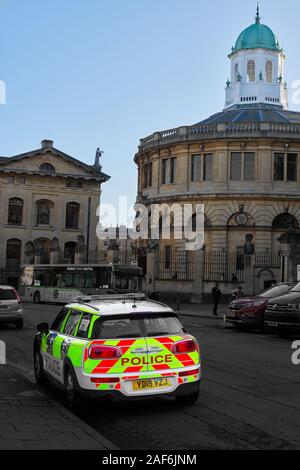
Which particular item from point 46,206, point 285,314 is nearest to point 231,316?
point 285,314

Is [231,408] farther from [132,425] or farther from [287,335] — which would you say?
[287,335]

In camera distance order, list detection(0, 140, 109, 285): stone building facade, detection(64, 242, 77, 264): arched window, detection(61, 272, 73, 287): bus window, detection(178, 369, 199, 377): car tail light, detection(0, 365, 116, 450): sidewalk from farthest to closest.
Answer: detection(64, 242, 77, 264): arched window → detection(0, 140, 109, 285): stone building facade → detection(61, 272, 73, 287): bus window → detection(178, 369, 199, 377): car tail light → detection(0, 365, 116, 450): sidewalk

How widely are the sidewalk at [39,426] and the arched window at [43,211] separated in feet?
166

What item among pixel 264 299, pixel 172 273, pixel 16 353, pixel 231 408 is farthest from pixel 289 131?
pixel 231 408

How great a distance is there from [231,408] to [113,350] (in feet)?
6.76

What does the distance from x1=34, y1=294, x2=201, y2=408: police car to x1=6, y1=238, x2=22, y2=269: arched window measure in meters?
49.8

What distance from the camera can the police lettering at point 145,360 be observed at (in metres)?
7.59

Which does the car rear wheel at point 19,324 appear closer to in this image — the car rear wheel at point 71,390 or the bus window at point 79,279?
the car rear wheel at point 71,390

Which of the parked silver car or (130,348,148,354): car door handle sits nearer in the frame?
(130,348,148,354): car door handle

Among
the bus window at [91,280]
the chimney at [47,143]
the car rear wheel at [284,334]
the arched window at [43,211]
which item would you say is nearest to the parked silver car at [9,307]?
the car rear wheel at [284,334]

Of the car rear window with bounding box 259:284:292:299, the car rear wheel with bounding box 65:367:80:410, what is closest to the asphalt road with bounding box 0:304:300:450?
the car rear wheel with bounding box 65:367:80:410

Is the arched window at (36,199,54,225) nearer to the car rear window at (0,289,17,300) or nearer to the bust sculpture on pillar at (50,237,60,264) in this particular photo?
the bust sculpture on pillar at (50,237,60,264)

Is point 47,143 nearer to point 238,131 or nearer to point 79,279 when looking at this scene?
point 238,131

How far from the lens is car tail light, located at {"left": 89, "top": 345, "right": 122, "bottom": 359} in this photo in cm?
759
